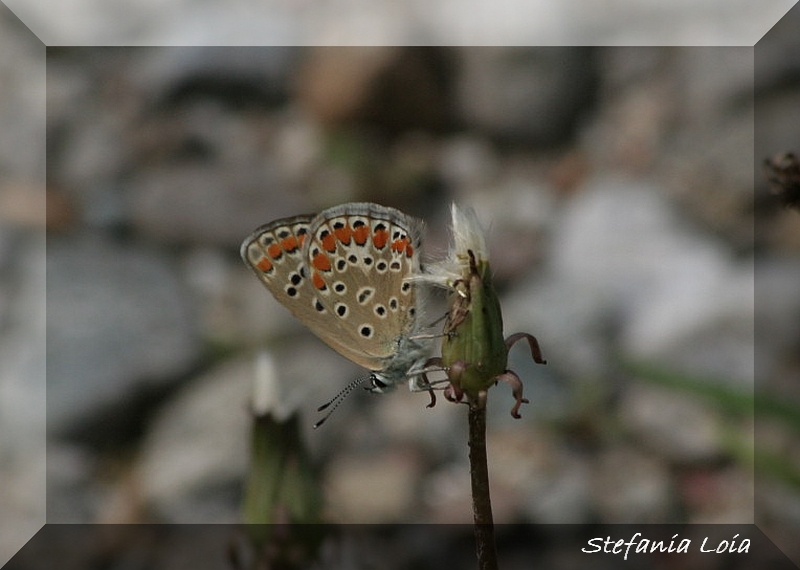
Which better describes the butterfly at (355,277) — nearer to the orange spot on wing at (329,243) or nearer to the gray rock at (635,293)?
the orange spot on wing at (329,243)

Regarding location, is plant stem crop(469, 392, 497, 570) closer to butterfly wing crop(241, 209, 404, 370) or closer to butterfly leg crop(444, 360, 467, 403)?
butterfly leg crop(444, 360, 467, 403)

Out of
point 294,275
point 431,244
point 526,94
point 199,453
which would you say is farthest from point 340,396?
point 526,94

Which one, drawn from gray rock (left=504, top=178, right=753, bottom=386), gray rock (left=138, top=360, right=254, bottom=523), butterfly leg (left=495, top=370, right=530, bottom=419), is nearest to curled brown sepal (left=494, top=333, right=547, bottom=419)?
butterfly leg (left=495, top=370, right=530, bottom=419)

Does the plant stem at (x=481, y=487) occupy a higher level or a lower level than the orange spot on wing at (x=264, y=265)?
lower

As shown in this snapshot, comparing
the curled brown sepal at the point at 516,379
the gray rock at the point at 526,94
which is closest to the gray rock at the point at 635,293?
the gray rock at the point at 526,94

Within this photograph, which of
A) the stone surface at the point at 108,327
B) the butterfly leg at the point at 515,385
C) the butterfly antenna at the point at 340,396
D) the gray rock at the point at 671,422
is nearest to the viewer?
the butterfly leg at the point at 515,385

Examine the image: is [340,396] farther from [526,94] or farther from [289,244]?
[526,94]
